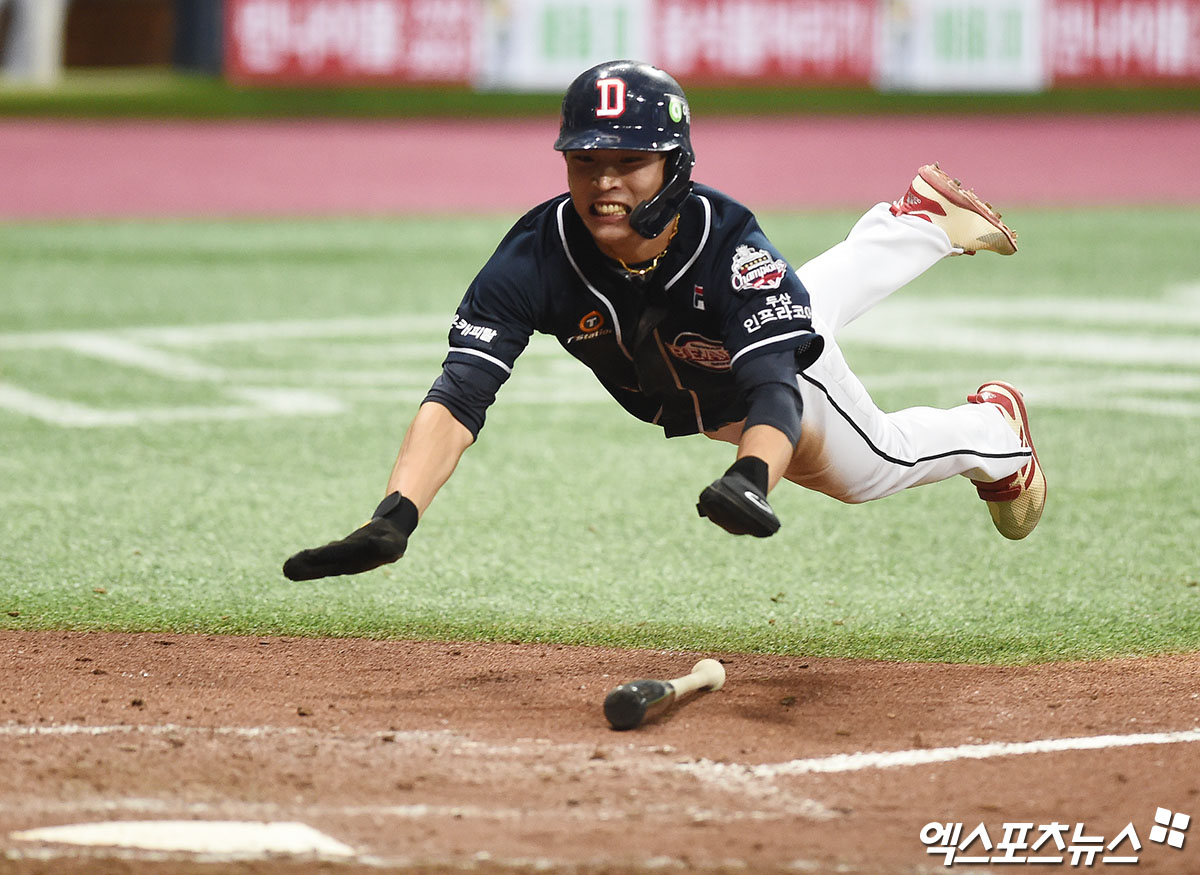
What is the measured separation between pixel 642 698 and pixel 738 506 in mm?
549

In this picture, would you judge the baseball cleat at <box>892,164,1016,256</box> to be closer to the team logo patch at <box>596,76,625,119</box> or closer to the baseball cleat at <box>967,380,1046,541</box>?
the baseball cleat at <box>967,380,1046,541</box>

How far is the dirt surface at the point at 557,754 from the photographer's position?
121 inches

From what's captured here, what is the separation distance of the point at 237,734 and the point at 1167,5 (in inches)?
673

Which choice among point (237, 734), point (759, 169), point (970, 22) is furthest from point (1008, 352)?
point (970, 22)

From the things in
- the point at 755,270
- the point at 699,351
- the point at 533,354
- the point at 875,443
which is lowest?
the point at 533,354

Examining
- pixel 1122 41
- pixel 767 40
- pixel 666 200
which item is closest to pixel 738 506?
pixel 666 200

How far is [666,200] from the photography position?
13.2 ft

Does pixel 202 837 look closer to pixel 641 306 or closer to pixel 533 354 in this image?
pixel 641 306

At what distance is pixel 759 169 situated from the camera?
54.8 feet

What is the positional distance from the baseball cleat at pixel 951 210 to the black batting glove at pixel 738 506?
1.68 m

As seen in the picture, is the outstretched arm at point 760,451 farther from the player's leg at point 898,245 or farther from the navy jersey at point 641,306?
the player's leg at point 898,245

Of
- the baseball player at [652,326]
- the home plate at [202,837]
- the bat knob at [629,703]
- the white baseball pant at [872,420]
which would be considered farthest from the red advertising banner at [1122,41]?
the home plate at [202,837]

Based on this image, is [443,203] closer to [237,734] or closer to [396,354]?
[396,354]

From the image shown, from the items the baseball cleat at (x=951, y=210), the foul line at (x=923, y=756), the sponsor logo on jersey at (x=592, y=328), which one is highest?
the baseball cleat at (x=951, y=210)
